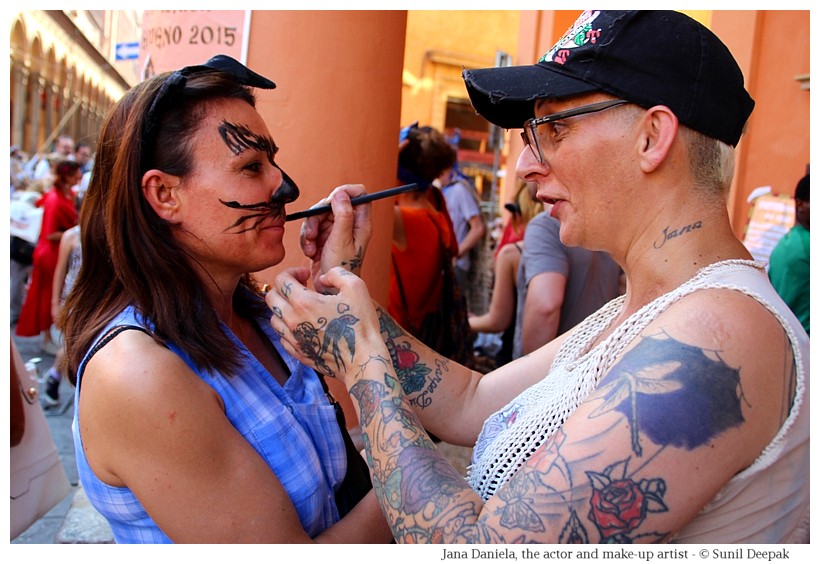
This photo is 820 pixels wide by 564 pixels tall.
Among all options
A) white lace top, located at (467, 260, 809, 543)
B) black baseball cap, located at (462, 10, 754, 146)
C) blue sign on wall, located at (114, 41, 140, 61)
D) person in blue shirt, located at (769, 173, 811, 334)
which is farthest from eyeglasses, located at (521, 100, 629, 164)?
blue sign on wall, located at (114, 41, 140, 61)

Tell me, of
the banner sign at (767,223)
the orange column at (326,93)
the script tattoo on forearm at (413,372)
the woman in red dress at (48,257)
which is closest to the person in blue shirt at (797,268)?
the banner sign at (767,223)

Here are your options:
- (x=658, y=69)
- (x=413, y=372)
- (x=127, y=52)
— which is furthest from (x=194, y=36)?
(x=127, y=52)

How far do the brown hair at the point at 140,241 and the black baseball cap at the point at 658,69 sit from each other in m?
0.80

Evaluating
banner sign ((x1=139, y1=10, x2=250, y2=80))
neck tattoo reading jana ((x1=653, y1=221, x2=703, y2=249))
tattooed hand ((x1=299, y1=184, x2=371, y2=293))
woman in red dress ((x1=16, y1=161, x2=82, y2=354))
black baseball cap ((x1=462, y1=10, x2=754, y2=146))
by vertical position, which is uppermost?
banner sign ((x1=139, y1=10, x2=250, y2=80))

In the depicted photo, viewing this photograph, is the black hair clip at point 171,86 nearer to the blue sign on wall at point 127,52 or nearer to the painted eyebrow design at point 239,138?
the painted eyebrow design at point 239,138

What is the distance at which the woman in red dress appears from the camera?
6996 mm

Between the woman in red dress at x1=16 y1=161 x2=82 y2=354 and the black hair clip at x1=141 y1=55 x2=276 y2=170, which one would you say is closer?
Result: the black hair clip at x1=141 y1=55 x2=276 y2=170

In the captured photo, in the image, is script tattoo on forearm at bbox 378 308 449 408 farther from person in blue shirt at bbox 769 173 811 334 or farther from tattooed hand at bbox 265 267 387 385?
person in blue shirt at bbox 769 173 811 334

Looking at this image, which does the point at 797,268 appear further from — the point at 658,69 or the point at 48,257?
the point at 48,257

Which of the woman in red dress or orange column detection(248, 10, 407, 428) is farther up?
orange column detection(248, 10, 407, 428)

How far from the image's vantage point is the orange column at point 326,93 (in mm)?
2859

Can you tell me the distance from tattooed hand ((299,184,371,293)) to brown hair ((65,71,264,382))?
0.32 m

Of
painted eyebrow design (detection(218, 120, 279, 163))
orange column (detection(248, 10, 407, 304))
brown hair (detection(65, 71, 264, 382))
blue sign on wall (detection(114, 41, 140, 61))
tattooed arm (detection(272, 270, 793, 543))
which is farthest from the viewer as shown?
blue sign on wall (detection(114, 41, 140, 61))

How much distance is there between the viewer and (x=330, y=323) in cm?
151
